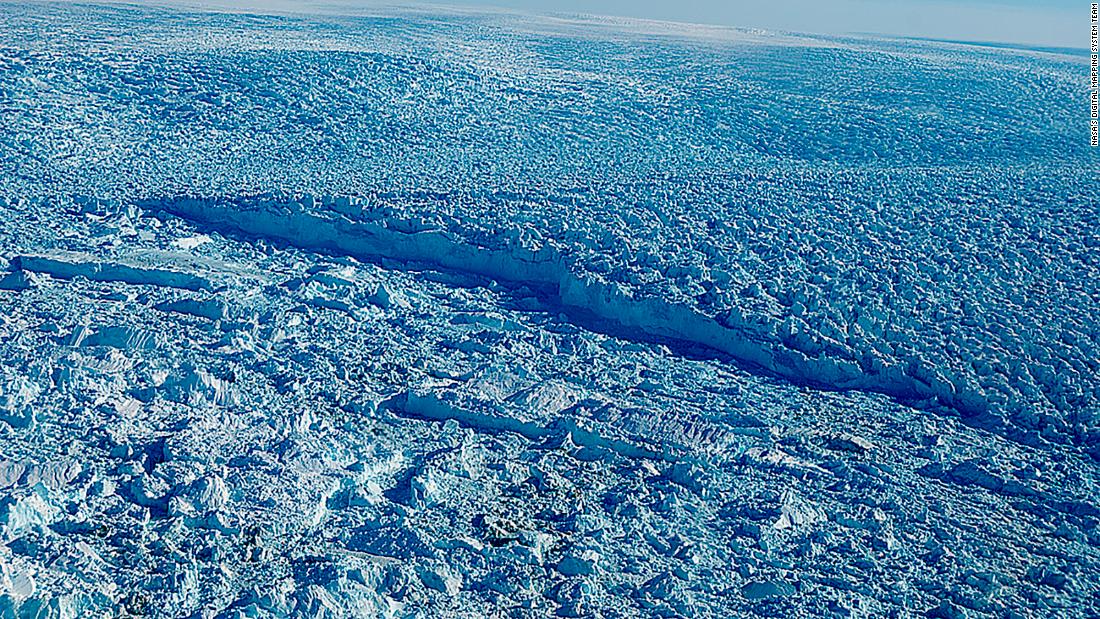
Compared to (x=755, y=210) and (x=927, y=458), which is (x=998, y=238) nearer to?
(x=755, y=210)

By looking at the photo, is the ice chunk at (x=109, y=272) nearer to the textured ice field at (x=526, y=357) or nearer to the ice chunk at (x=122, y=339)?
the textured ice field at (x=526, y=357)

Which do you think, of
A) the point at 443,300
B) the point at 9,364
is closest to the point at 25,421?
the point at 9,364

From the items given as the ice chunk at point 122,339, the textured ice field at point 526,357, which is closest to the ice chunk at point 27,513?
the textured ice field at point 526,357

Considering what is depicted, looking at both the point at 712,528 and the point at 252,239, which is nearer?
the point at 712,528

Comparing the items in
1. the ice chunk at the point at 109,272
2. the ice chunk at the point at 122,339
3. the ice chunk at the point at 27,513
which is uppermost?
the ice chunk at the point at 109,272

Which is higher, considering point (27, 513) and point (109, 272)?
point (109, 272)

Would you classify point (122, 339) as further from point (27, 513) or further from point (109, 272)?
point (27, 513)

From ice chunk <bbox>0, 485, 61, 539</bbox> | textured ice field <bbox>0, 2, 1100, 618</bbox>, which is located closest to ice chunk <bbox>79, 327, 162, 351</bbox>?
textured ice field <bbox>0, 2, 1100, 618</bbox>

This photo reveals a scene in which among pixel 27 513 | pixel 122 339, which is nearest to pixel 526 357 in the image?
pixel 122 339
